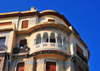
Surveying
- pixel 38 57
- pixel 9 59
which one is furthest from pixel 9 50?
pixel 38 57

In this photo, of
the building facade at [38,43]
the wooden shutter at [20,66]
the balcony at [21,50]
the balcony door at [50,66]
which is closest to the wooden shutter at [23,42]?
the building facade at [38,43]

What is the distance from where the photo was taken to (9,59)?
28.8m

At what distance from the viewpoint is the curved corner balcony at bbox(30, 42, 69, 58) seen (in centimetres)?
2847

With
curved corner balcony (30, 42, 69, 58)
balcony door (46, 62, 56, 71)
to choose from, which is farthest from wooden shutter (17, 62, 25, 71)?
balcony door (46, 62, 56, 71)

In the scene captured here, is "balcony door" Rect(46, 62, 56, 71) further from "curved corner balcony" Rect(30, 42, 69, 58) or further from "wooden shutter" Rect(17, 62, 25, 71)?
"wooden shutter" Rect(17, 62, 25, 71)

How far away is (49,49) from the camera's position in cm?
2839

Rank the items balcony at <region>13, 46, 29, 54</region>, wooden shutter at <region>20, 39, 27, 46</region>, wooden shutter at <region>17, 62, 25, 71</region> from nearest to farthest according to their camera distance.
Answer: wooden shutter at <region>17, 62, 25, 71</region>, balcony at <region>13, 46, 29, 54</region>, wooden shutter at <region>20, 39, 27, 46</region>

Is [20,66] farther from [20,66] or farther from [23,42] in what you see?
[23,42]

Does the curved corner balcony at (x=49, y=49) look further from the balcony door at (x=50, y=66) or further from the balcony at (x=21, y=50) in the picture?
the balcony door at (x=50, y=66)

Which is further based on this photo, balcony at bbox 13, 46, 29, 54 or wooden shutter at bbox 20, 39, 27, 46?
wooden shutter at bbox 20, 39, 27, 46

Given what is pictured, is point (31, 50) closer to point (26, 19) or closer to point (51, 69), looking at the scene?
point (51, 69)

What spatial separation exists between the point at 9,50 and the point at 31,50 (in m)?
2.97

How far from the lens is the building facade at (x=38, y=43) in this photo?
28500 millimetres

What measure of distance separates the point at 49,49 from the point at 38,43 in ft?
8.07
